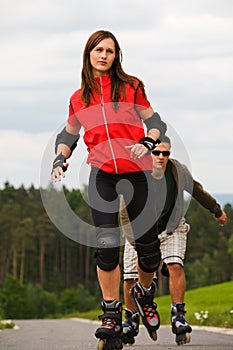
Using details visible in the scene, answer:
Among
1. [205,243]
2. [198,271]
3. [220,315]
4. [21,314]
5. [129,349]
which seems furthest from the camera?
[205,243]

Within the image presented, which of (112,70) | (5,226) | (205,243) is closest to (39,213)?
(5,226)

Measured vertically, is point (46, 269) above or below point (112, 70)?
above

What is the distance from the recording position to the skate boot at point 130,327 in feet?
27.9

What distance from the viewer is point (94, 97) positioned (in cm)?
691

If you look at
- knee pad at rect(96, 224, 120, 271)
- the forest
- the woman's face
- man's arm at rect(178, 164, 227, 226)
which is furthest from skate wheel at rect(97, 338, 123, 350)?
the forest

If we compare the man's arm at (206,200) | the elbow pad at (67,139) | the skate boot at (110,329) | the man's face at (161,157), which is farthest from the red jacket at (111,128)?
the man's arm at (206,200)

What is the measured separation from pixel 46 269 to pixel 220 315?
335ft

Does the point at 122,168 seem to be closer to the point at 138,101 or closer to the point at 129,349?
the point at 138,101

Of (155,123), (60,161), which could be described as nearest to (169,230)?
(155,123)

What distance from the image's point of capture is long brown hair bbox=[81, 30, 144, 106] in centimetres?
690

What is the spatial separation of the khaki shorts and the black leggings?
6.04ft

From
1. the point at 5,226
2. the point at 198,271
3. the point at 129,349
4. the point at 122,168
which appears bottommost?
the point at 129,349

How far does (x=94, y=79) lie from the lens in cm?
696

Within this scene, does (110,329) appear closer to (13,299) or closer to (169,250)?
(169,250)
